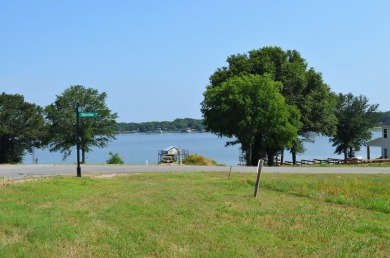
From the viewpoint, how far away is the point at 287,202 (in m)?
16.3

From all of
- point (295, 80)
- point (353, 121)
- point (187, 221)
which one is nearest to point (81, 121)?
point (295, 80)

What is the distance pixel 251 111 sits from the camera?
46.8 meters

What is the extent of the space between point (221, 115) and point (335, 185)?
89.0 feet

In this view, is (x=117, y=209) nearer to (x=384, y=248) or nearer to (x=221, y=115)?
(x=384, y=248)

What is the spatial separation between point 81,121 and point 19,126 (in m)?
9.97

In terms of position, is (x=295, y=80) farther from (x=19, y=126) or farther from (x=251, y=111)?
(x=19, y=126)

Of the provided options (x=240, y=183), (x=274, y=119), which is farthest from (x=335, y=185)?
(x=274, y=119)

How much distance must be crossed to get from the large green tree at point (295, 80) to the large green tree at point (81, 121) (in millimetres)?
12560

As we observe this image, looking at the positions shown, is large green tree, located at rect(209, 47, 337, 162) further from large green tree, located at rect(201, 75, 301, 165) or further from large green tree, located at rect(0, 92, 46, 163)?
large green tree, located at rect(0, 92, 46, 163)

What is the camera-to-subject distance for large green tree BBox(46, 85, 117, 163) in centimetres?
5653

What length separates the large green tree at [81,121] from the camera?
185ft

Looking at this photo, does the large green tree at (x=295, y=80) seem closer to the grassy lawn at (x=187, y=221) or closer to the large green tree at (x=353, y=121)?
the large green tree at (x=353, y=121)

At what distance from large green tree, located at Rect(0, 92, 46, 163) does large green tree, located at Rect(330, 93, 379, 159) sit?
4054 cm

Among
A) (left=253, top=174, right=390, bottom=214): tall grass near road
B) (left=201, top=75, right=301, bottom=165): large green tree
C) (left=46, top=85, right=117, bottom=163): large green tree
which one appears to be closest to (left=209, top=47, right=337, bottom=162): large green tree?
(left=201, top=75, right=301, bottom=165): large green tree
